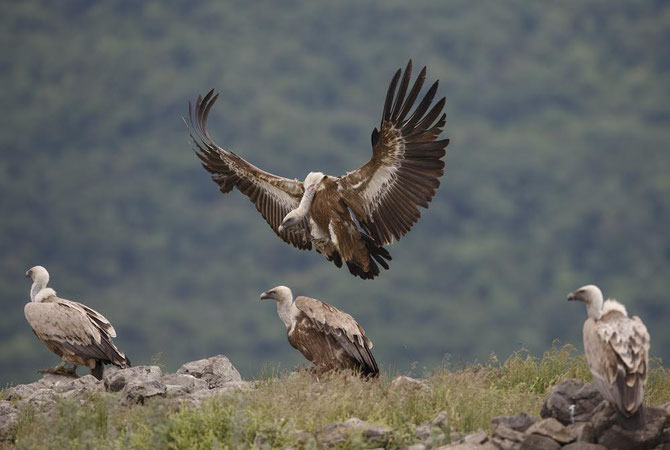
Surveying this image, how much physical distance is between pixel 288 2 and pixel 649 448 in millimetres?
147586

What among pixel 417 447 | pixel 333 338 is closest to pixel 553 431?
pixel 417 447

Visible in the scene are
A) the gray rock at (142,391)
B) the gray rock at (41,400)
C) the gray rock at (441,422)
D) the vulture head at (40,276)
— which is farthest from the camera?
the vulture head at (40,276)

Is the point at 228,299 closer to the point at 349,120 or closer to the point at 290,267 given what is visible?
the point at 290,267

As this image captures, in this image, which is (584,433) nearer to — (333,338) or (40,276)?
(333,338)

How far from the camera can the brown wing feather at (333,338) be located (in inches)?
478

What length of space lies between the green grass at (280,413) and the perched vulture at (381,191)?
253 cm

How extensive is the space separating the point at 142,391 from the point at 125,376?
1.07 m

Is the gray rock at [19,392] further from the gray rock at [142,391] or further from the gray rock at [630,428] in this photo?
the gray rock at [630,428]

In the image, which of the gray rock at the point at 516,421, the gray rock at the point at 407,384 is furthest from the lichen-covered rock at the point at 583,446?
the gray rock at the point at 407,384

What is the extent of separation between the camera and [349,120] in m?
120

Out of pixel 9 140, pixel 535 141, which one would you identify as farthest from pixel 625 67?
pixel 9 140

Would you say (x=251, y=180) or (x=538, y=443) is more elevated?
(x=251, y=180)

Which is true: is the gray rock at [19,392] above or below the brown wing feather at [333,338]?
below

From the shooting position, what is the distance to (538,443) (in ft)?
30.0
